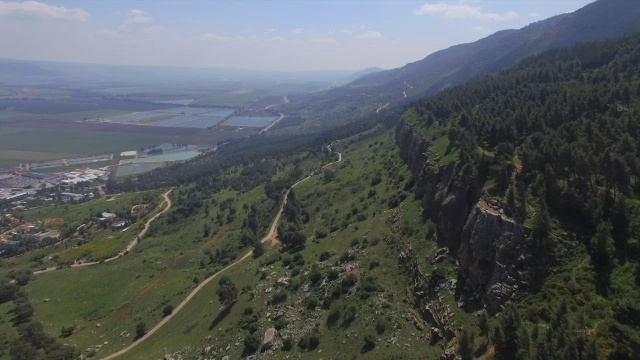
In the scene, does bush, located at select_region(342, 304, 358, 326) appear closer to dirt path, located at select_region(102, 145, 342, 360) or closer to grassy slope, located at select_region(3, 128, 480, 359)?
grassy slope, located at select_region(3, 128, 480, 359)

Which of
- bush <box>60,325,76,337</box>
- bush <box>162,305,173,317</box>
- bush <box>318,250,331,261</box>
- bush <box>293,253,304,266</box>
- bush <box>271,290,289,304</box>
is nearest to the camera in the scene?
bush <box>271,290,289,304</box>

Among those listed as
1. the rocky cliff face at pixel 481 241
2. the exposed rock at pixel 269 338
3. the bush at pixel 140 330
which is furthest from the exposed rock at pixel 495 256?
the bush at pixel 140 330

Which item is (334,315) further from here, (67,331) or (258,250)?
(67,331)

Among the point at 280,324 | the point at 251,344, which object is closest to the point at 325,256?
the point at 280,324

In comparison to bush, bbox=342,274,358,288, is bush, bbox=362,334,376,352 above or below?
below

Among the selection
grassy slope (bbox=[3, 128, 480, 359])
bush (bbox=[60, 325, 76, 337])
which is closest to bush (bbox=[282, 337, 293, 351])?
grassy slope (bbox=[3, 128, 480, 359])

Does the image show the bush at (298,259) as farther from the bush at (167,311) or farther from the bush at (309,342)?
the bush at (167,311)

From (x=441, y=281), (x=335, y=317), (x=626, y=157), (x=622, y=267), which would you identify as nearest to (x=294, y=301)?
(x=335, y=317)
